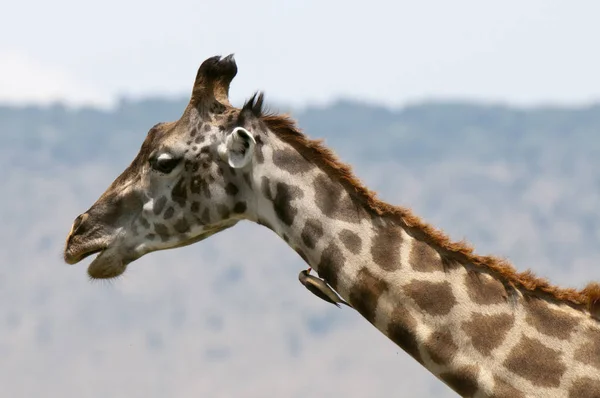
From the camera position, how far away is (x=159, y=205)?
52.9ft

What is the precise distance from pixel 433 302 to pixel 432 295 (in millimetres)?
70

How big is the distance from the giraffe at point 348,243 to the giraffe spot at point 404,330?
0.01 metres

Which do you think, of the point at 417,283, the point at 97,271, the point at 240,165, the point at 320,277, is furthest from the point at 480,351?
the point at 97,271

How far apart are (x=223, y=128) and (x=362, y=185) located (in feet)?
5.70

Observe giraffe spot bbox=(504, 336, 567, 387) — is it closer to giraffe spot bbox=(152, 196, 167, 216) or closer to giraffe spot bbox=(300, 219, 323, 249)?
giraffe spot bbox=(300, 219, 323, 249)

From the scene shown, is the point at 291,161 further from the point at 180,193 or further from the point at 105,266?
the point at 105,266

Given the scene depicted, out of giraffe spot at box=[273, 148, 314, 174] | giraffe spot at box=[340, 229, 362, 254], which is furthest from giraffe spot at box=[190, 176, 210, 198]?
giraffe spot at box=[340, 229, 362, 254]

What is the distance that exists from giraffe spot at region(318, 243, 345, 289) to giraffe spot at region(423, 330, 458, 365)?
124cm

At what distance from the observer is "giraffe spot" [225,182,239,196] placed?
1576cm

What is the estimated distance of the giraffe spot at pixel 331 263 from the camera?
1496 cm

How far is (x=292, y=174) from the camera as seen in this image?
15508 millimetres

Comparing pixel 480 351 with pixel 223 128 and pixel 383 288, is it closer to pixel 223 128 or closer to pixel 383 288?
pixel 383 288

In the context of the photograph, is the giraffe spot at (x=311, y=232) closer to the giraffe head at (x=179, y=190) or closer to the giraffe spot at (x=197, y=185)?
the giraffe head at (x=179, y=190)

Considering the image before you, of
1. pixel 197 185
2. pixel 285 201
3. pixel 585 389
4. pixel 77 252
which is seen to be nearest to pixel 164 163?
pixel 197 185
